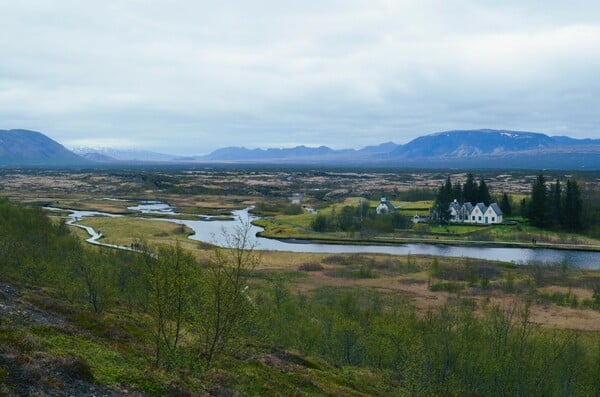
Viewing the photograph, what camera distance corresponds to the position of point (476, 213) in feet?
387

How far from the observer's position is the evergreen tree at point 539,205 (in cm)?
10969

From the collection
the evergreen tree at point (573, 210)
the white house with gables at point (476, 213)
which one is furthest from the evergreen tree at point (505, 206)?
the evergreen tree at point (573, 210)

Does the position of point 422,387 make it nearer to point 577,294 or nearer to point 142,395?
point 142,395

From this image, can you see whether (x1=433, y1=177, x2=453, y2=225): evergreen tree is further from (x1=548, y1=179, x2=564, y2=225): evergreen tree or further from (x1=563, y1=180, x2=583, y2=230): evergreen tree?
(x1=563, y1=180, x2=583, y2=230): evergreen tree

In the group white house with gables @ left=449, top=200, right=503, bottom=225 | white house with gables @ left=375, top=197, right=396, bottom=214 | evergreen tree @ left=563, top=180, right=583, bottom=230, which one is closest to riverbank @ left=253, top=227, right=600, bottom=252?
evergreen tree @ left=563, top=180, right=583, bottom=230

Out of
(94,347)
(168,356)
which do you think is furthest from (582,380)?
(94,347)

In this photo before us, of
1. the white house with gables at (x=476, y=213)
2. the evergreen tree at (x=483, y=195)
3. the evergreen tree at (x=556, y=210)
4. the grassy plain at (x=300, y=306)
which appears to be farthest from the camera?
the evergreen tree at (x=483, y=195)

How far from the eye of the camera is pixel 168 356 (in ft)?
73.9

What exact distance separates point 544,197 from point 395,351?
8861cm

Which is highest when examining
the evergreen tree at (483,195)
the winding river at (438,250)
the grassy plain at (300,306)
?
the evergreen tree at (483,195)

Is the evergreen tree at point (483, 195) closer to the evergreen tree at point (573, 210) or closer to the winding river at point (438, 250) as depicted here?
the evergreen tree at point (573, 210)

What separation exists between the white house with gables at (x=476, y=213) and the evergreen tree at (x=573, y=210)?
13637 millimetres

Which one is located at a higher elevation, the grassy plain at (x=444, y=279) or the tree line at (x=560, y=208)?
the tree line at (x=560, y=208)

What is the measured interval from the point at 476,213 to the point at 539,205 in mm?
13626
